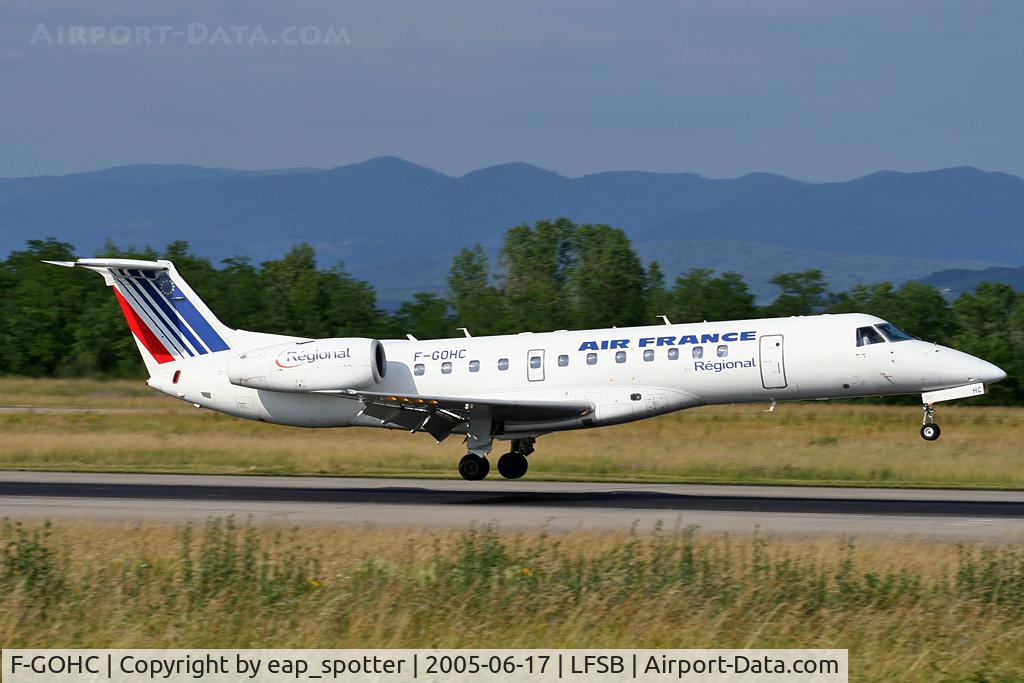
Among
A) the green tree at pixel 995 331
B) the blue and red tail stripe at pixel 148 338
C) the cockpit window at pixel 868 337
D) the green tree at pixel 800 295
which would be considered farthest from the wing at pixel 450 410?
the green tree at pixel 800 295

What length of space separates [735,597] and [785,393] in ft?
45.5

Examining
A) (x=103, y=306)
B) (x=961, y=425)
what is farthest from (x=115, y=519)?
(x=103, y=306)

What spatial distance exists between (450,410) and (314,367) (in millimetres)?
3168

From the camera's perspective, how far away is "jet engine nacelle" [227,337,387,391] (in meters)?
26.1

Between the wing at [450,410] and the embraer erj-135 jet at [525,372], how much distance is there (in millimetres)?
39

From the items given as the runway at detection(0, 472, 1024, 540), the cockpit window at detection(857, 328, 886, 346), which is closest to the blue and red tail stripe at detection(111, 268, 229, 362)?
the runway at detection(0, 472, 1024, 540)

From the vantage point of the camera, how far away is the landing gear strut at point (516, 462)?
26.9 meters

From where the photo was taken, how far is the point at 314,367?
26156 millimetres

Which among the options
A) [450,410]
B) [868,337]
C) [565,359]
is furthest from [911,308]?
[450,410]

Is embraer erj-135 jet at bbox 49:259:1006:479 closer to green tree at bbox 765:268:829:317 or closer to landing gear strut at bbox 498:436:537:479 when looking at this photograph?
landing gear strut at bbox 498:436:537:479

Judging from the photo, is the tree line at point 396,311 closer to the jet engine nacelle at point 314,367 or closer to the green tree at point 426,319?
the green tree at point 426,319

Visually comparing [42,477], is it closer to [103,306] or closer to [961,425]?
[961,425]

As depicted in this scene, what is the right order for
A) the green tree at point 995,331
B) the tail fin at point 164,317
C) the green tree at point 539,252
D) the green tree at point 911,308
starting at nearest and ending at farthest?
the tail fin at point 164,317 → the green tree at point 995,331 → the green tree at point 911,308 → the green tree at point 539,252

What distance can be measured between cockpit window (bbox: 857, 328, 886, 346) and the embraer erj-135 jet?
3cm
